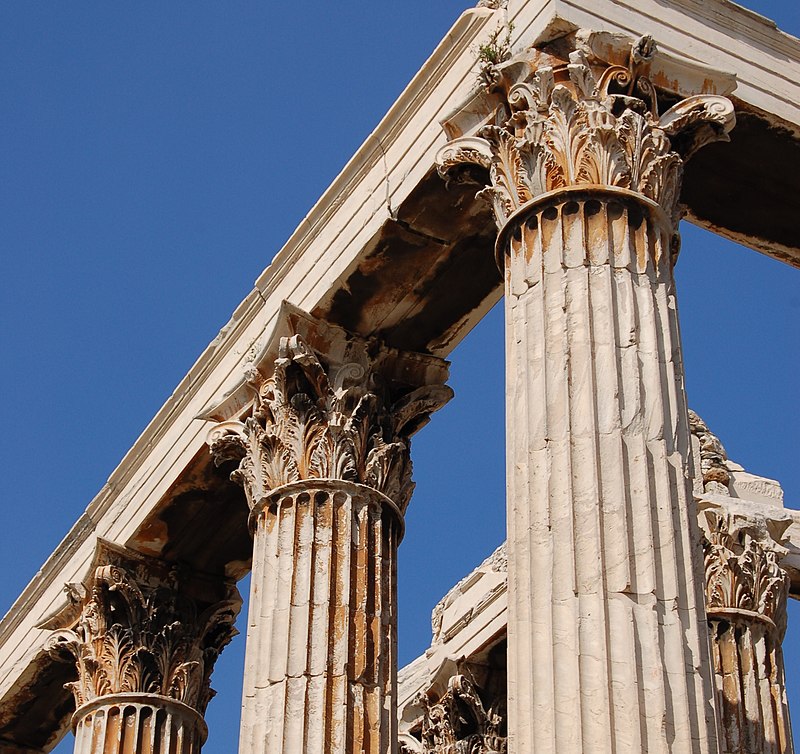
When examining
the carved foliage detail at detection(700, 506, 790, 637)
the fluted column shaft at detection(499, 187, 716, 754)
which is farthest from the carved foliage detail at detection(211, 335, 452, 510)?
the carved foliage detail at detection(700, 506, 790, 637)

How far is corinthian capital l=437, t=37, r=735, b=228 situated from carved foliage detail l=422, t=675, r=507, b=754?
11894mm

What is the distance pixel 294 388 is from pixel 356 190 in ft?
7.63

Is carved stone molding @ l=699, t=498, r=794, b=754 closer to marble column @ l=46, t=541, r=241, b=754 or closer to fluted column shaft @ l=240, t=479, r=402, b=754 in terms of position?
fluted column shaft @ l=240, t=479, r=402, b=754

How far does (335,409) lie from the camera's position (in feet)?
72.7

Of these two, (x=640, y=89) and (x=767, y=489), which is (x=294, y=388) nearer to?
(x=640, y=89)

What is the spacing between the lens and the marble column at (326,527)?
2030cm

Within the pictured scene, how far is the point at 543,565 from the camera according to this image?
1586 cm

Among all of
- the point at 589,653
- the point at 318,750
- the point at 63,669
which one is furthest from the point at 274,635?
the point at 63,669

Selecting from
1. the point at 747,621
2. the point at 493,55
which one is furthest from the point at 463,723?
the point at 493,55

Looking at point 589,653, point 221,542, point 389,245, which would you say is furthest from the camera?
point 221,542

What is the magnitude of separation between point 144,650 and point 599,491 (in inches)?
444

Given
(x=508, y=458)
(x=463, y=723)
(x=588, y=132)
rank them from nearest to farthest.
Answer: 1. (x=508, y=458)
2. (x=588, y=132)
3. (x=463, y=723)

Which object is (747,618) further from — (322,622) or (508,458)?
(508,458)

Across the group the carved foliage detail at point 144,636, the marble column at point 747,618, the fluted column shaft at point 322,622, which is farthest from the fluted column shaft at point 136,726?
the marble column at point 747,618
